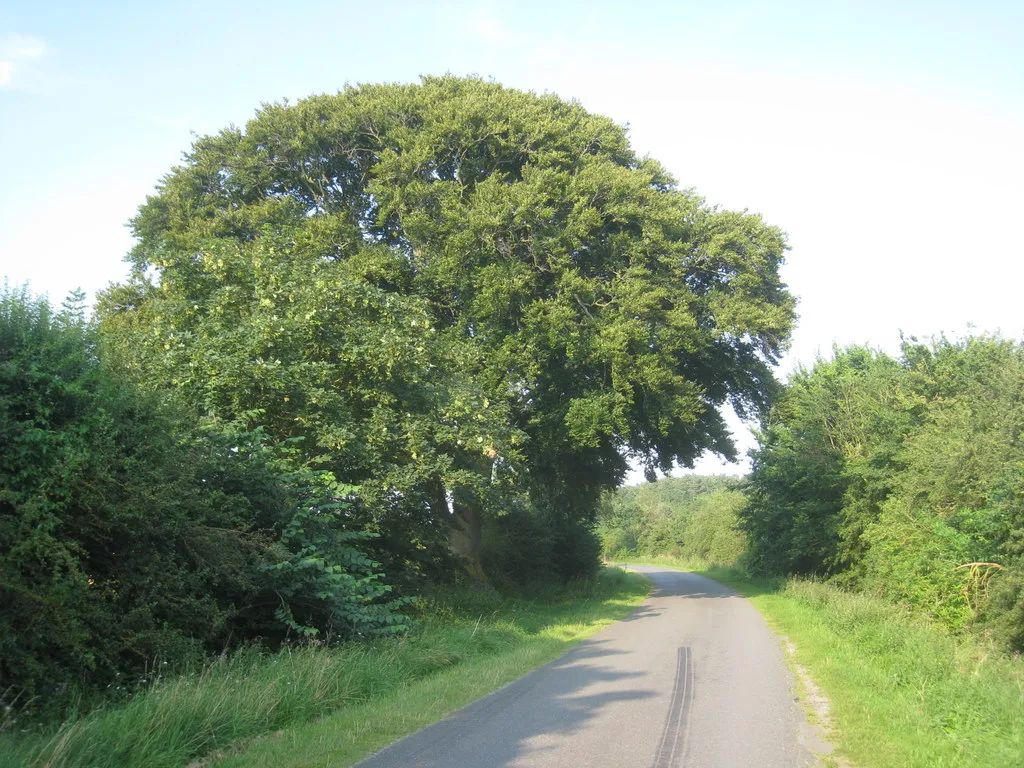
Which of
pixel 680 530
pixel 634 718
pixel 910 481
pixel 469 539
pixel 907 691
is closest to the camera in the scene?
pixel 634 718

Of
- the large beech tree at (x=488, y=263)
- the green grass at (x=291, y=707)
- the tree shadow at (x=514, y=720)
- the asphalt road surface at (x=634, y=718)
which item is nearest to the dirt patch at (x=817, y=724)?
the asphalt road surface at (x=634, y=718)

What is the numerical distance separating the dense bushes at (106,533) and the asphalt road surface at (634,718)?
10.7ft

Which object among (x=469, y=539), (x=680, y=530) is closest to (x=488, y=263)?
(x=469, y=539)

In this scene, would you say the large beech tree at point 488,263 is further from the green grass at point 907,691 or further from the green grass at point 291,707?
the green grass at point 907,691

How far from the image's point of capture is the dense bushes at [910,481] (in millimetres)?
17359

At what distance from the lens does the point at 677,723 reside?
8570 mm

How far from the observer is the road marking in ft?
23.7

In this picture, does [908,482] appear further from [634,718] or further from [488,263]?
[634,718]

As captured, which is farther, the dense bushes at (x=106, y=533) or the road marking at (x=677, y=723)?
the dense bushes at (x=106, y=533)

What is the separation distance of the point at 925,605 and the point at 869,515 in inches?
269

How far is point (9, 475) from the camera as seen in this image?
8.11 meters

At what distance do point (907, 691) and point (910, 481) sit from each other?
14086 mm

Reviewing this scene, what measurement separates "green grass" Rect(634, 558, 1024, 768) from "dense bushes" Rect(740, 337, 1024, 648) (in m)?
1.93

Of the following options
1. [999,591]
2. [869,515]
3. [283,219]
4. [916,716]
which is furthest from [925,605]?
[283,219]
